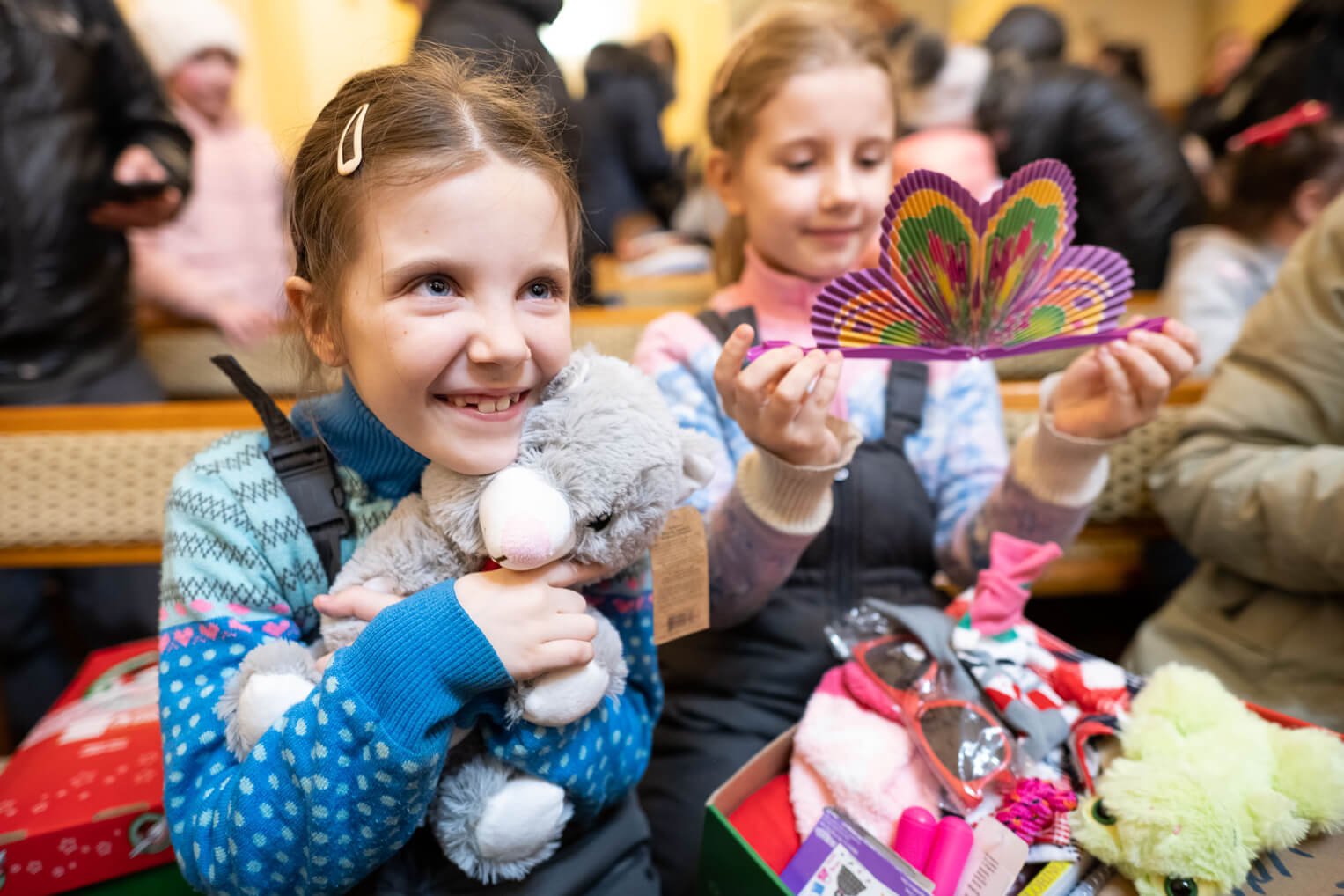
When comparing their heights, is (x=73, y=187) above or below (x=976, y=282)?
below

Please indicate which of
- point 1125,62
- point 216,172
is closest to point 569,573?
point 216,172

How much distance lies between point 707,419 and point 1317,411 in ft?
2.73

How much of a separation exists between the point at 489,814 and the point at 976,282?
0.70 metres

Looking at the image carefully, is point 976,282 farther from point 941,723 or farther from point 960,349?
point 941,723

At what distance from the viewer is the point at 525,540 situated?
61 cm

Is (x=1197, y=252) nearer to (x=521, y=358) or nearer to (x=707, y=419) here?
(x=707, y=419)

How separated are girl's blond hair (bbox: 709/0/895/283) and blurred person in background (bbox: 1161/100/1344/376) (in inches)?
45.0

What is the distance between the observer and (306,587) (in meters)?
0.76

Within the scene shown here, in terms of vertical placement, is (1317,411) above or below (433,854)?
above

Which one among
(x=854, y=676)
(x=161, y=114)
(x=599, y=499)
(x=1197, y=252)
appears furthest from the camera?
(x=1197, y=252)

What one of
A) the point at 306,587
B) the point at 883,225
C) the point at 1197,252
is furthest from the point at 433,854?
the point at 1197,252

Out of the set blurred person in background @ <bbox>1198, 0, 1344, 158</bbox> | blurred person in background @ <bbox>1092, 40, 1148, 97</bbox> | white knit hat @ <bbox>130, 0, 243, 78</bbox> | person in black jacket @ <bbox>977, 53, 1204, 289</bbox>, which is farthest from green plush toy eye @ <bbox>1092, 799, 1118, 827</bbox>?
blurred person in background @ <bbox>1092, 40, 1148, 97</bbox>

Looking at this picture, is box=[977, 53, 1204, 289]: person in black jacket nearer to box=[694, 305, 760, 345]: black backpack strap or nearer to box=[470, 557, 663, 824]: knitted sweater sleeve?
box=[694, 305, 760, 345]: black backpack strap

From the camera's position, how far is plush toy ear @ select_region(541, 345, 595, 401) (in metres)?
0.71
